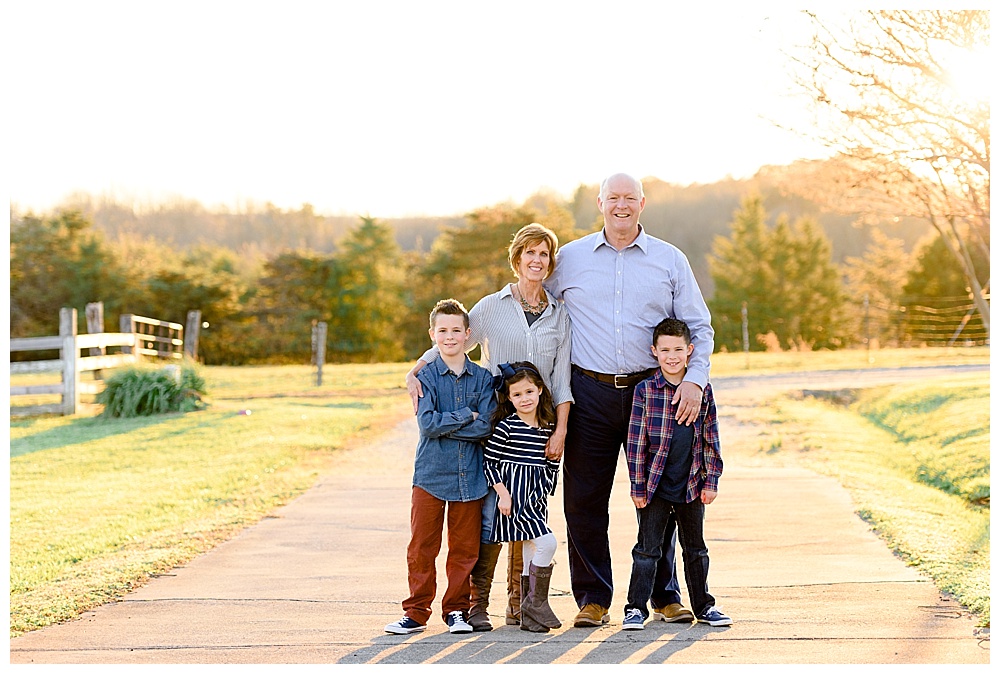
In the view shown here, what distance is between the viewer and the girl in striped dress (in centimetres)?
438

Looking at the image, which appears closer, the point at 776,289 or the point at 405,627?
the point at 405,627

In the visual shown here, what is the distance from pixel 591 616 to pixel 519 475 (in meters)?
0.66

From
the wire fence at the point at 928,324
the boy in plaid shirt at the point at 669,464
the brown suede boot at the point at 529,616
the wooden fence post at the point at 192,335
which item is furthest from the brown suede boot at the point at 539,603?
the wire fence at the point at 928,324

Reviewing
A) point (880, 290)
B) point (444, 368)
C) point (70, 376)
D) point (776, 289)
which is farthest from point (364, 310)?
point (444, 368)

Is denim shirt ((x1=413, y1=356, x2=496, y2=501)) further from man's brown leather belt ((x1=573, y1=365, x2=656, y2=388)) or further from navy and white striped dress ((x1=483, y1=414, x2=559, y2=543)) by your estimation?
man's brown leather belt ((x1=573, y1=365, x2=656, y2=388))

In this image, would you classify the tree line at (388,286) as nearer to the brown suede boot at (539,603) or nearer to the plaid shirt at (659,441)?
the plaid shirt at (659,441)

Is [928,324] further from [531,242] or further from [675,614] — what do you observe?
[531,242]

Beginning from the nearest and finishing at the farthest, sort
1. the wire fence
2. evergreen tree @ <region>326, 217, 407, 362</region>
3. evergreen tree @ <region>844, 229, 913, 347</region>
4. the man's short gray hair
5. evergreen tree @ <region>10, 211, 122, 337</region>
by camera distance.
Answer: the man's short gray hair, the wire fence, evergreen tree @ <region>10, 211, 122, 337</region>, evergreen tree @ <region>844, 229, 913, 347</region>, evergreen tree @ <region>326, 217, 407, 362</region>

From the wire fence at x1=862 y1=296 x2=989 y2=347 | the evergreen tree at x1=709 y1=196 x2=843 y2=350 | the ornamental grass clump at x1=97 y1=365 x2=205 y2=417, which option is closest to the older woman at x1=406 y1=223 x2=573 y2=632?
the ornamental grass clump at x1=97 y1=365 x2=205 y2=417

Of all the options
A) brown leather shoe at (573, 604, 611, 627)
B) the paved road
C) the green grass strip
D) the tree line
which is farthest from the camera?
the tree line

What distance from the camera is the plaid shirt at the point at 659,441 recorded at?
4430 millimetres

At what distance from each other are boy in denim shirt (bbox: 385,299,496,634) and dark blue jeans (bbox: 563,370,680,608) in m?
0.40

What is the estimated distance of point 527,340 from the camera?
4.51 m

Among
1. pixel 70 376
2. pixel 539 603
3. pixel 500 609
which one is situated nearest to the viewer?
pixel 539 603
